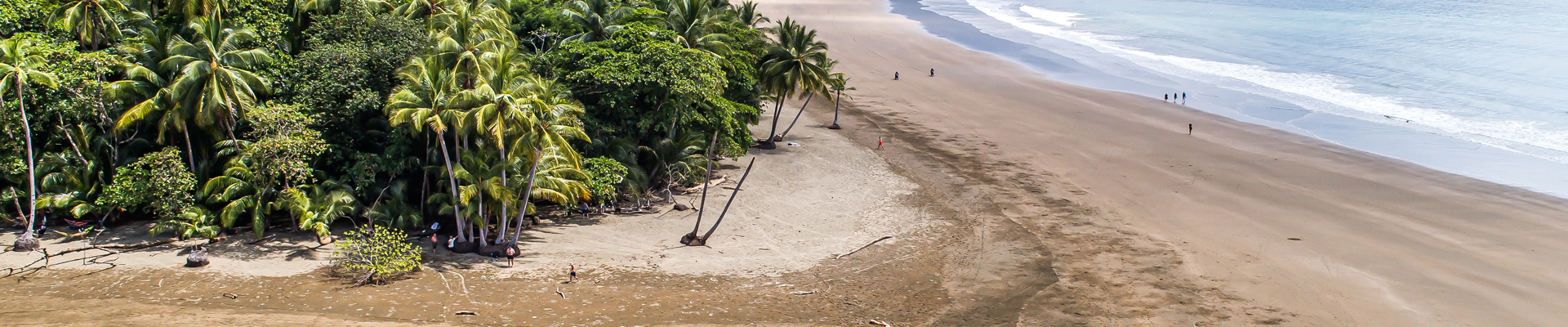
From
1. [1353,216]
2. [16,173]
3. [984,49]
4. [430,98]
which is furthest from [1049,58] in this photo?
[16,173]

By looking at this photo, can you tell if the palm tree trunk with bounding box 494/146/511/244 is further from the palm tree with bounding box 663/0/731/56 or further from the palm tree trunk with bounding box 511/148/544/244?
the palm tree with bounding box 663/0/731/56

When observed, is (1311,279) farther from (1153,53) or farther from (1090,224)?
(1153,53)

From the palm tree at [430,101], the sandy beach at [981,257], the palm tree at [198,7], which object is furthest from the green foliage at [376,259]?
the palm tree at [198,7]

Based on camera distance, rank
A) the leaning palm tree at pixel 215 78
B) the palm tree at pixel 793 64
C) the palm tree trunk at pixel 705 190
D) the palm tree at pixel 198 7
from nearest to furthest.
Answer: the leaning palm tree at pixel 215 78 → the palm tree at pixel 198 7 → the palm tree trunk at pixel 705 190 → the palm tree at pixel 793 64

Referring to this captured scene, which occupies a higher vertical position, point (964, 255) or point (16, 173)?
point (16, 173)

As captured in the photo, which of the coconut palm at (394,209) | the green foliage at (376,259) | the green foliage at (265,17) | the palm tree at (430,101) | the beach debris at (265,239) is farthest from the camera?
the green foliage at (265,17)

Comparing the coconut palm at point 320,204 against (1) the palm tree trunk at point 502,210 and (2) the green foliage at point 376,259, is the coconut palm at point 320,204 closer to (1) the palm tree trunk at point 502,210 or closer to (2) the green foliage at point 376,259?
(2) the green foliage at point 376,259
